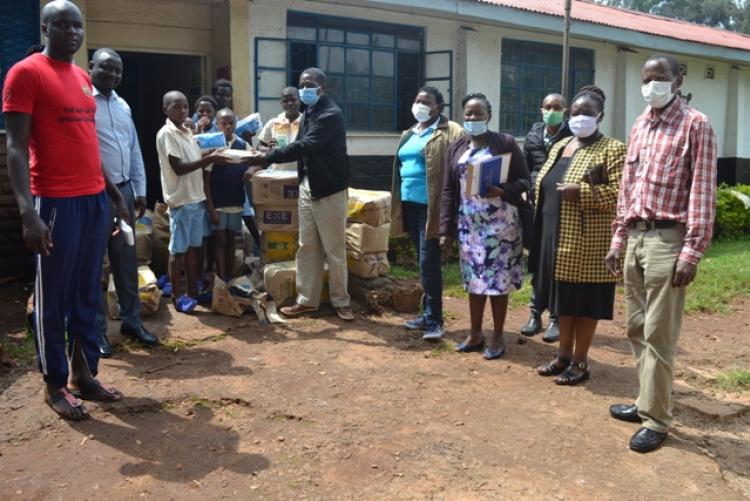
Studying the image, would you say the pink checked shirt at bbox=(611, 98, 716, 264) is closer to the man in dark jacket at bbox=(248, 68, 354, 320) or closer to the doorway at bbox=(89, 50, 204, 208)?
the man in dark jacket at bbox=(248, 68, 354, 320)

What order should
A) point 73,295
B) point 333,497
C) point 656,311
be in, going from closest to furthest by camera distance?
point 333,497 < point 656,311 < point 73,295

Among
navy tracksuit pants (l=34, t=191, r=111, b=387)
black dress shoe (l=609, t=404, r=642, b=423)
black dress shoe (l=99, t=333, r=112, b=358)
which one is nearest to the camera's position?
navy tracksuit pants (l=34, t=191, r=111, b=387)

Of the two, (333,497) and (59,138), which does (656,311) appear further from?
(59,138)

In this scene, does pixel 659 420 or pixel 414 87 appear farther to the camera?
pixel 414 87

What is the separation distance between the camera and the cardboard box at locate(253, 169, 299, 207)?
6.39 m

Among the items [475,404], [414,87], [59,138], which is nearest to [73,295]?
[59,138]

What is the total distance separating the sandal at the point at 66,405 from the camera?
12.5 ft

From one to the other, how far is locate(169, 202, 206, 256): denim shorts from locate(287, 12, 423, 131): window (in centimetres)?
376

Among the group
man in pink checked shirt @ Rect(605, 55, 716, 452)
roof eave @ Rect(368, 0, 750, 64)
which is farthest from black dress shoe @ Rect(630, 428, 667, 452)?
roof eave @ Rect(368, 0, 750, 64)

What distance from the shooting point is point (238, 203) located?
6340 millimetres

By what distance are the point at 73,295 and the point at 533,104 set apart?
387 inches

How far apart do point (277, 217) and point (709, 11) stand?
5032cm

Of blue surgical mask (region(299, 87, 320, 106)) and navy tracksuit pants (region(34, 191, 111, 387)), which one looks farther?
blue surgical mask (region(299, 87, 320, 106))

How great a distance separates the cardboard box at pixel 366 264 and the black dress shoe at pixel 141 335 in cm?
193
